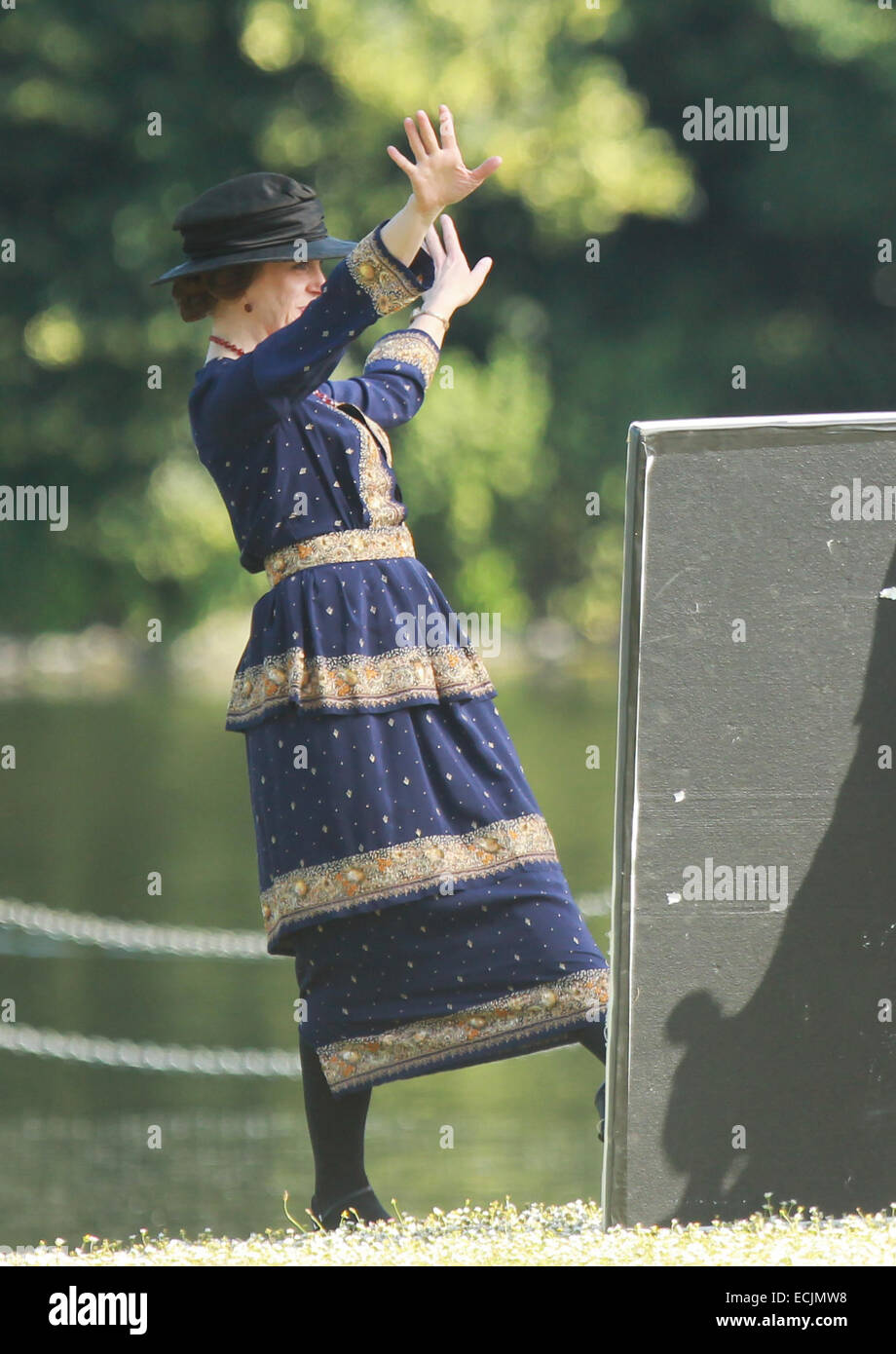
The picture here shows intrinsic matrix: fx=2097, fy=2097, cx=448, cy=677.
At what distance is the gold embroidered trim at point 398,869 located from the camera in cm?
239

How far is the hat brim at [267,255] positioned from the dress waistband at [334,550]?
1.07ft

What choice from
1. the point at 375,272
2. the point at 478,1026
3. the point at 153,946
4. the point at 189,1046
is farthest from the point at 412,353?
the point at 189,1046

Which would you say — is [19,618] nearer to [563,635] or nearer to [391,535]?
[563,635]

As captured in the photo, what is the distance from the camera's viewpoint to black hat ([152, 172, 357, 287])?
97.3 inches

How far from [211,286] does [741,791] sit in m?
0.89

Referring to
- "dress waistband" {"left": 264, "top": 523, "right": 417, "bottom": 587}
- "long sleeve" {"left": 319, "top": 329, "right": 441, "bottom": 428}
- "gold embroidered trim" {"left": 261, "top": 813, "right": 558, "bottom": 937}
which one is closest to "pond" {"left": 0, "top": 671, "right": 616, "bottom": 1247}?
"gold embroidered trim" {"left": 261, "top": 813, "right": 558, "bottom": 937}

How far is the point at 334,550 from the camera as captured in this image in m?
2.46

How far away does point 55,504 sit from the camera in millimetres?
17062

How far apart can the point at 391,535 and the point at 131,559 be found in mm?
14303

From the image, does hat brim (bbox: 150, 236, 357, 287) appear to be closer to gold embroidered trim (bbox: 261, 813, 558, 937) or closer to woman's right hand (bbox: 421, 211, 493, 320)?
woman's right hand (bbox: 421, 211, 493, 320)

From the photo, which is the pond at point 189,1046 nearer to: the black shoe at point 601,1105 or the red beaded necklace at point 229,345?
the black shoe at point 601,1105

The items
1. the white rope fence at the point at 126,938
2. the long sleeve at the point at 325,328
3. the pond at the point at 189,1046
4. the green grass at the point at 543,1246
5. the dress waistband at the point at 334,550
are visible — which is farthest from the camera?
the pond at the point at 189,1046

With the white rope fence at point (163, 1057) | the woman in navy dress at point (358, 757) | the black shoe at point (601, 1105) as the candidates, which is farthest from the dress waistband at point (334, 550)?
the white rope fence at point (163, 1057)

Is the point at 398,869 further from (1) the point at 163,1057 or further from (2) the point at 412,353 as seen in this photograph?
(1) the point at 163,1057
